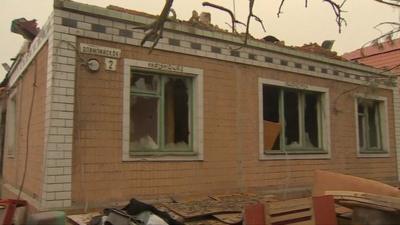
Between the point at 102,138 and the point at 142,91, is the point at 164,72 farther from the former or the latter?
the point at 102,138

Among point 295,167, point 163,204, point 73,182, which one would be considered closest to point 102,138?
point 73,182

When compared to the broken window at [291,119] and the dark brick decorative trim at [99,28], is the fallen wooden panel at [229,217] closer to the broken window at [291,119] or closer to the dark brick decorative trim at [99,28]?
the broken window at [291,119]

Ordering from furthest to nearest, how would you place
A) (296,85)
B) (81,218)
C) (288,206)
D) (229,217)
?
(296,85), (229,217), (81,218), (288,206)

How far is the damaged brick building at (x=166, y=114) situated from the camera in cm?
709

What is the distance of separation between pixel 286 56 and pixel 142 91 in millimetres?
3669

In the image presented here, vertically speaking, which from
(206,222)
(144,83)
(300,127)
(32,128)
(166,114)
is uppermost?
(144,83)

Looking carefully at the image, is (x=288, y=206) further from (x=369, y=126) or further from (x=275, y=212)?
(x=369, y=126)

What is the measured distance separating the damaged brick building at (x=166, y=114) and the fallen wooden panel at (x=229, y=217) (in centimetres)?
133

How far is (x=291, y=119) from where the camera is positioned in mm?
10281

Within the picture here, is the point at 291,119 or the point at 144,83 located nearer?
the point at 144,83

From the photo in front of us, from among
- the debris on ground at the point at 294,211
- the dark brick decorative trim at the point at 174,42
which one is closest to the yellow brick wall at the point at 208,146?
the dark brick decorative trim at the point at 174,42

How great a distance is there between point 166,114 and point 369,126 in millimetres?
6606

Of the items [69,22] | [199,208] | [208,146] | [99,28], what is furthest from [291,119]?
[69,22]

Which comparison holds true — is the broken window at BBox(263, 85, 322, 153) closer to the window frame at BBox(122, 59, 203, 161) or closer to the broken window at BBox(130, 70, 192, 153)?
the window frame at BBox(122, 59, 203, 161)
